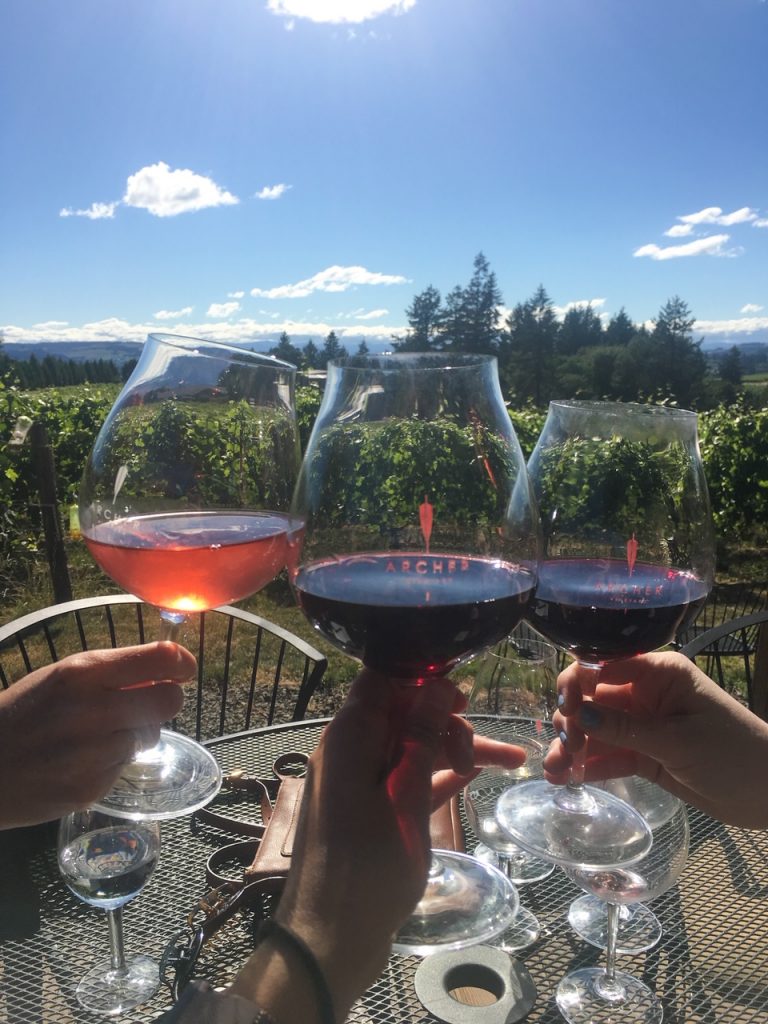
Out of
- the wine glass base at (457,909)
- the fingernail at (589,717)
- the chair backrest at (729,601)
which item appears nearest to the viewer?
the wine glass base at (457,909)

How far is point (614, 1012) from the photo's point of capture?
4.14ft

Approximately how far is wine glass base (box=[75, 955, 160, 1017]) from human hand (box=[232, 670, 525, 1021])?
0.61 m

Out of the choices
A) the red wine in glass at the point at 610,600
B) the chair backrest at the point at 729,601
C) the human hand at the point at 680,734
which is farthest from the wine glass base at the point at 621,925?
the chair backrest at the point at 729,601

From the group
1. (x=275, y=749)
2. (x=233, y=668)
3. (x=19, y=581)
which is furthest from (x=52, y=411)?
(x=275, y=749)

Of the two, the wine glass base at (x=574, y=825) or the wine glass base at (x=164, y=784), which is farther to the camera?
the wine glass base at (x=164, y=784)

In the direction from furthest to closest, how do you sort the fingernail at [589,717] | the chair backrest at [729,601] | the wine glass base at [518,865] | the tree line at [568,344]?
the tree line at [568,344]
the chair backrest at [729,601]
the wine glass base at [518,865]
the fingernail at [589,717]

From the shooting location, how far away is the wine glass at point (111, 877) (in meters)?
1.29

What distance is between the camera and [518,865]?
61.6 inches

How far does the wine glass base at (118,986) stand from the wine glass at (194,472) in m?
0.70

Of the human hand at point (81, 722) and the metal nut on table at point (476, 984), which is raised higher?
the human hand at point (81, 722)

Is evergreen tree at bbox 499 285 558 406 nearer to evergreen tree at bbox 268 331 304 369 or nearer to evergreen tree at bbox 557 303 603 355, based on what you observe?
evergreen tree at bbox 557 303 603 355

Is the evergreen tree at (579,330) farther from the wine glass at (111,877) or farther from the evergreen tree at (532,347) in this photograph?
the wine glass at (111,877)

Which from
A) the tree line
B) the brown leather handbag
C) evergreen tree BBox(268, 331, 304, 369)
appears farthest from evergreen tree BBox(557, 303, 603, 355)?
the brown leather handbag

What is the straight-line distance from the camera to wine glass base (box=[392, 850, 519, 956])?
109cm
